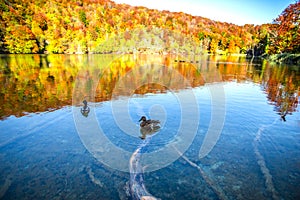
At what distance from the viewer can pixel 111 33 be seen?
109312 millimetres

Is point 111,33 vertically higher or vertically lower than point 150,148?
higher

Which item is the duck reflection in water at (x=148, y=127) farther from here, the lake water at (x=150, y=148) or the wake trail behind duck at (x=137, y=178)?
the wake trail behind duck at (x=137, y=178)

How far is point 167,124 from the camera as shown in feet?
36.7

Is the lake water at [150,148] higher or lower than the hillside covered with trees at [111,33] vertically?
lower

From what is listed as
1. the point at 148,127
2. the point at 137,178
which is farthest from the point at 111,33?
the point at 137,178

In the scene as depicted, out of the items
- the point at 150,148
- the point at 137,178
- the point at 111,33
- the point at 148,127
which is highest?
the point at 111,33

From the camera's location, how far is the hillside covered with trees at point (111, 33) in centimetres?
7034

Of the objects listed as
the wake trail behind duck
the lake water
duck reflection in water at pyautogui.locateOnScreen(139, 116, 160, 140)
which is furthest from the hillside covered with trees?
the wake trail behind duck

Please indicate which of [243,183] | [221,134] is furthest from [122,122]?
[243,183]

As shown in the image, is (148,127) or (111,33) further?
(111,33)

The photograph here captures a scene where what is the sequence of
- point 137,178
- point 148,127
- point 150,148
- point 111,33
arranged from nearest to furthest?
1. point 137,178
2. point 150,148
3. point 148,127
4. point 111,33

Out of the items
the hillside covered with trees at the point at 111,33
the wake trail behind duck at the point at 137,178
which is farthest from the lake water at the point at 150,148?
the hillside covered with trees at the point at 111,33

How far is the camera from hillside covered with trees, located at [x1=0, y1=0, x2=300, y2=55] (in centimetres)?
7034

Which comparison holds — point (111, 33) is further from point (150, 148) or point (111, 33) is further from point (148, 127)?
point (150, 148)
